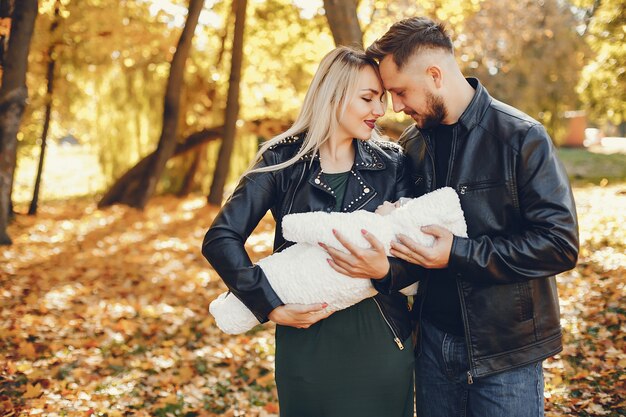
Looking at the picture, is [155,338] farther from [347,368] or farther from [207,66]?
[207,66]

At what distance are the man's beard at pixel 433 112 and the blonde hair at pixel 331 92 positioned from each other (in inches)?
11.1

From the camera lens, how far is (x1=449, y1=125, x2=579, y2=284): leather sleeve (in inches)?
91.0

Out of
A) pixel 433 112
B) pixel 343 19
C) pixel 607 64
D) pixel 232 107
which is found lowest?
pixel 232 107

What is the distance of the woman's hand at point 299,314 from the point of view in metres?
2.47

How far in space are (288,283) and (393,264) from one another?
0.43 meters

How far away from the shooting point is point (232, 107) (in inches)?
547

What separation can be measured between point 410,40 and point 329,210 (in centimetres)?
83

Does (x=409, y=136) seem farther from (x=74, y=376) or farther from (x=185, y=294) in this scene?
(x=185, y=294)

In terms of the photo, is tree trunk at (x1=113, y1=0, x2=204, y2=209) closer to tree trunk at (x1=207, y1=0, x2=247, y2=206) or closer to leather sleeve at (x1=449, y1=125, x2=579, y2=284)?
tree trunk at (x1=207, y1=0, x2=247, y2=206)

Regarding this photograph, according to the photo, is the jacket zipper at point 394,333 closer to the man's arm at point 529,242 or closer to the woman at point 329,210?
the woman at point 329,210

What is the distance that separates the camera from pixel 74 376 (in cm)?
504

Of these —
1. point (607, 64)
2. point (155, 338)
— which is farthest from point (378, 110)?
point (607, 64)

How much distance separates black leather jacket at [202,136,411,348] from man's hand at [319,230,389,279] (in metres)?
0.09

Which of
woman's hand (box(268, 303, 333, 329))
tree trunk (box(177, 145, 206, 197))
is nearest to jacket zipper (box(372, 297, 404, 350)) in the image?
woman's hand (box(268, 303, 333, 329))
